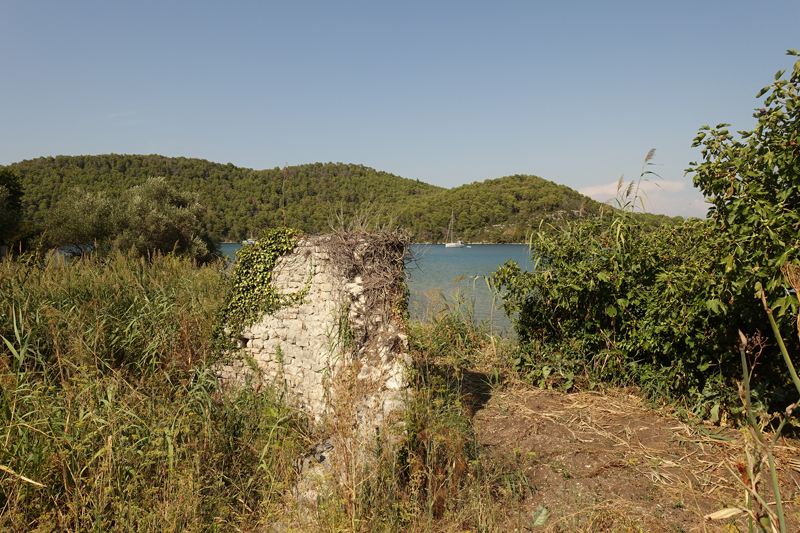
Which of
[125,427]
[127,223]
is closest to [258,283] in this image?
[125,427]

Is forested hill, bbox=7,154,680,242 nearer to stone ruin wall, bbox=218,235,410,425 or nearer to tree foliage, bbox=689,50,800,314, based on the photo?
stone ruin wall, bbox=218,235,410,425

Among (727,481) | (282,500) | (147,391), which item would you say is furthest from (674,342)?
(147,391)

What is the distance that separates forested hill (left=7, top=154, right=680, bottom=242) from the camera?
374 inches

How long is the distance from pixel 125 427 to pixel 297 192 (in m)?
9.86

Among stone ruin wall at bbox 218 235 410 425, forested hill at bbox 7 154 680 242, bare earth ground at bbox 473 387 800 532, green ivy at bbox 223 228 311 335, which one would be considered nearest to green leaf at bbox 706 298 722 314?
bare earth ground at bbox 473 387 800 532

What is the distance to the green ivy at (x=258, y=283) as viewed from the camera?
18.4 ft

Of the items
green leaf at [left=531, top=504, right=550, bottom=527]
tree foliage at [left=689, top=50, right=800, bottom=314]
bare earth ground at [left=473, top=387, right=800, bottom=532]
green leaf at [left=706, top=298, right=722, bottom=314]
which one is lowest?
green leaf at [left=531, top=504, right=550, bottom=527]

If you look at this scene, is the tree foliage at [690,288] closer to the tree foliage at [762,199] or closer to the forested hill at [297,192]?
the tree foliage at [762,199]

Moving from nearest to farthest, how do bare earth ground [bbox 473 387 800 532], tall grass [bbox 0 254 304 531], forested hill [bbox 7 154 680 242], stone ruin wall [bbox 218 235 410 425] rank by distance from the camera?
tall grass [bbox 0 254 304 531] → bare earth ground [bbox 473 387 800 532] → stone ruin wall [bbox 218 235 410 425] → forested hill [bbox 7 154 680 242]

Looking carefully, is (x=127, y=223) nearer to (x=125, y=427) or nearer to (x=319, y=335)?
(x=319, y=335)

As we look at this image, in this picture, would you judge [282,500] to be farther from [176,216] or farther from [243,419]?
→ [176,216]

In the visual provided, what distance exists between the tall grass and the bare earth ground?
7.98 ft

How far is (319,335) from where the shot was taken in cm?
527

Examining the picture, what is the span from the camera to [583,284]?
6.01 meters
